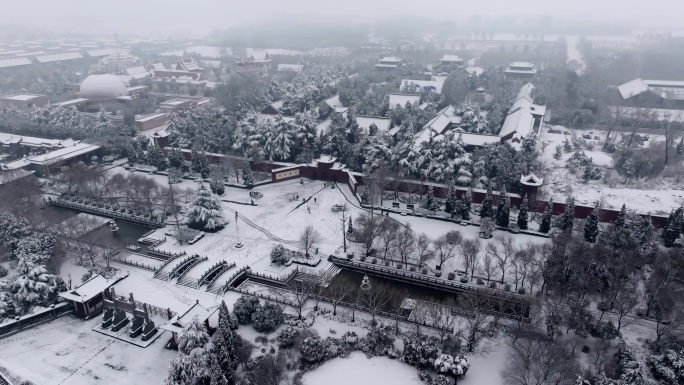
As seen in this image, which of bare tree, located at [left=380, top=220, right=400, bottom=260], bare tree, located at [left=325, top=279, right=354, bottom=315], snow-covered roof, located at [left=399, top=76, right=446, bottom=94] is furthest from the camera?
snow-covered roof, located at [left=399, top=76, right=446, bottom=94]

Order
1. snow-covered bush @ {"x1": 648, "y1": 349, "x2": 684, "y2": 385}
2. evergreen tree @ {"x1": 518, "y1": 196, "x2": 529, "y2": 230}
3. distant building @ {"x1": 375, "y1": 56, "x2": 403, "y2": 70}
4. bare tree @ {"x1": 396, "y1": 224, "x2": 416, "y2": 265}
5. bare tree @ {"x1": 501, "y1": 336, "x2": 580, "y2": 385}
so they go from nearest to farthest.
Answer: snow-covered bush @ {"x1": 648, "y1": 349, "x2": 684, "y2": 385} < bare tree @ {"x1": 501, "y1": 336, "x2": 580, "y2": 385} < bare tree @ {"x1": 396, "y1": 224, "x2": 416, "y2": 265} < evergreen tree @ {"x1": 518, "y1": 196, "x2": 529, "y2": 230} < distant building @ {"x1": 375, "y1": 56, "x2": 403, "y2": 70}

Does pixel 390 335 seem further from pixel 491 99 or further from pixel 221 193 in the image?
pixel 491 99

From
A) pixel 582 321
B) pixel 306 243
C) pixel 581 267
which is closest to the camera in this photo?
pixel 582 321

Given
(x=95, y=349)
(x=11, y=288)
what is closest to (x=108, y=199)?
(x=11, y=288)

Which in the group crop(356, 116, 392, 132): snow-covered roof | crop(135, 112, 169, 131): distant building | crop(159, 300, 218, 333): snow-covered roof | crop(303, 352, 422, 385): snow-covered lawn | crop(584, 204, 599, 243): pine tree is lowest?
crop(303, 352, 422, 385): snow-covered lawn

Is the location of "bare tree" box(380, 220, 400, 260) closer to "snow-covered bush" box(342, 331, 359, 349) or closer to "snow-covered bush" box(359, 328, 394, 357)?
"snow-covered bush" box(342, 331, 359, 349)

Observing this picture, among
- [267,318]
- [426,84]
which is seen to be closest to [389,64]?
[426,84]

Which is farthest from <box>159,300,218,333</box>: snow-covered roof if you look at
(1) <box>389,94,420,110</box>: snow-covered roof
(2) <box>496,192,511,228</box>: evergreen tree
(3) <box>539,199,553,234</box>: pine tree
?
(1) <box>389,94,420,110</box>: snow-covered roof

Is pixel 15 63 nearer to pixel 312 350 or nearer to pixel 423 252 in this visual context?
pixel 423 252
